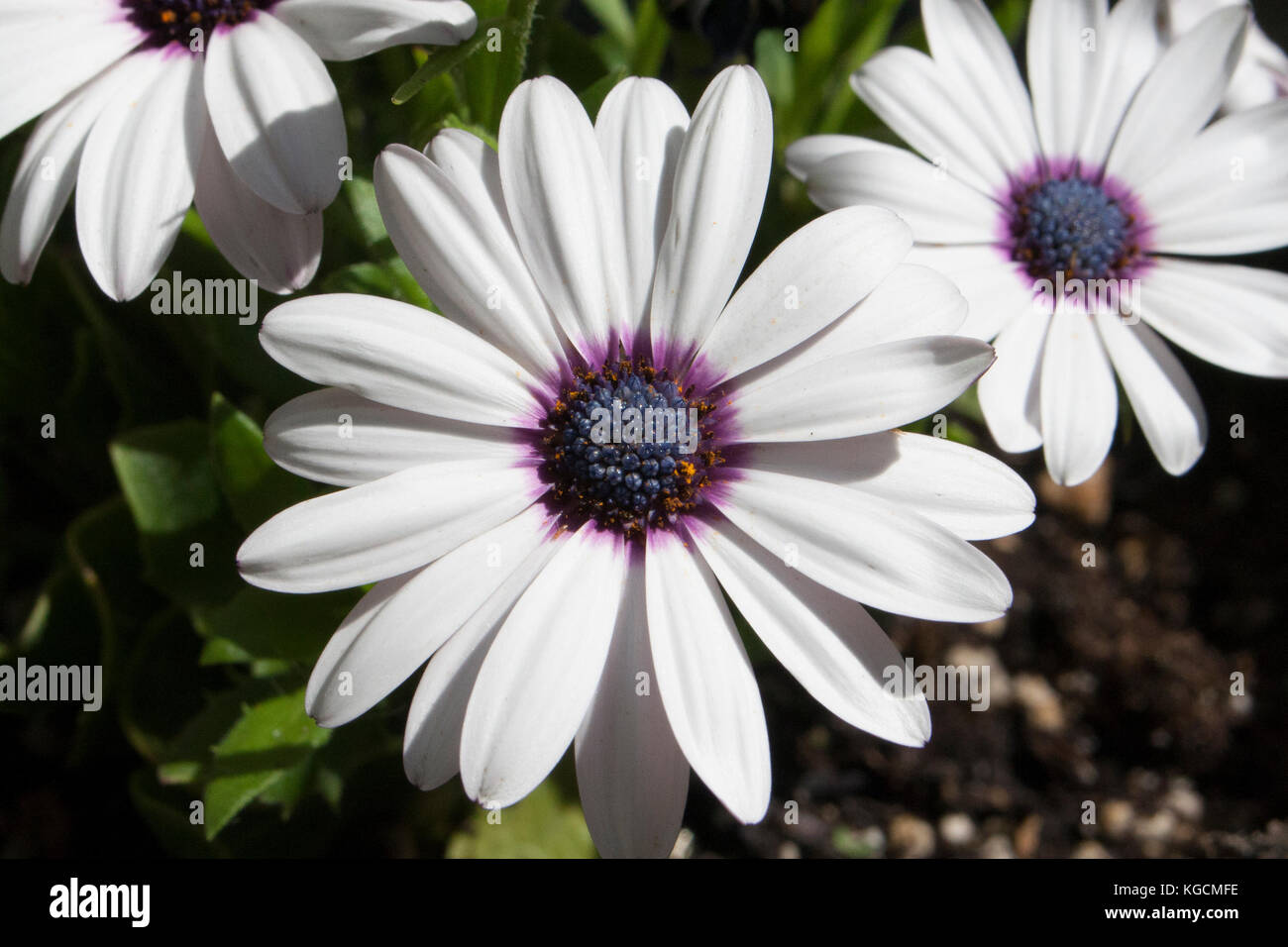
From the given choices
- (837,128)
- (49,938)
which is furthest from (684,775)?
(837,128)

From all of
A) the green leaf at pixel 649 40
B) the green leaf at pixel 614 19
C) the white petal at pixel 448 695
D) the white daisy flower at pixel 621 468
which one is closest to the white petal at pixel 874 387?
the white daisy flower at pixel 621 468

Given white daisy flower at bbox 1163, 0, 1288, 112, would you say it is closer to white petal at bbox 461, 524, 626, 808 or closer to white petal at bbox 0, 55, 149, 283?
white petal at bbox 461, 524, 626, 808

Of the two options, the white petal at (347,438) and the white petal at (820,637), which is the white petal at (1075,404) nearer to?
the white petal at (820,637)

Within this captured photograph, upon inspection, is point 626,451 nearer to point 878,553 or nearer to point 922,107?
point 878,553

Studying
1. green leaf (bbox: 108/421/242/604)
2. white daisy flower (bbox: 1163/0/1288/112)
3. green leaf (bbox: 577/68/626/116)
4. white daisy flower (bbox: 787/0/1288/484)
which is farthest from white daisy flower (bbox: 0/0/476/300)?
white daisy flower (bbox: 1163/0/1288/112)

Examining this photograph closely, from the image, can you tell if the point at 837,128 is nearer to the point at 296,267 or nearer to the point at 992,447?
the point at 992,447

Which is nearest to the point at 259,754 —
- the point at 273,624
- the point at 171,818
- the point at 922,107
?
the point at 273,624
